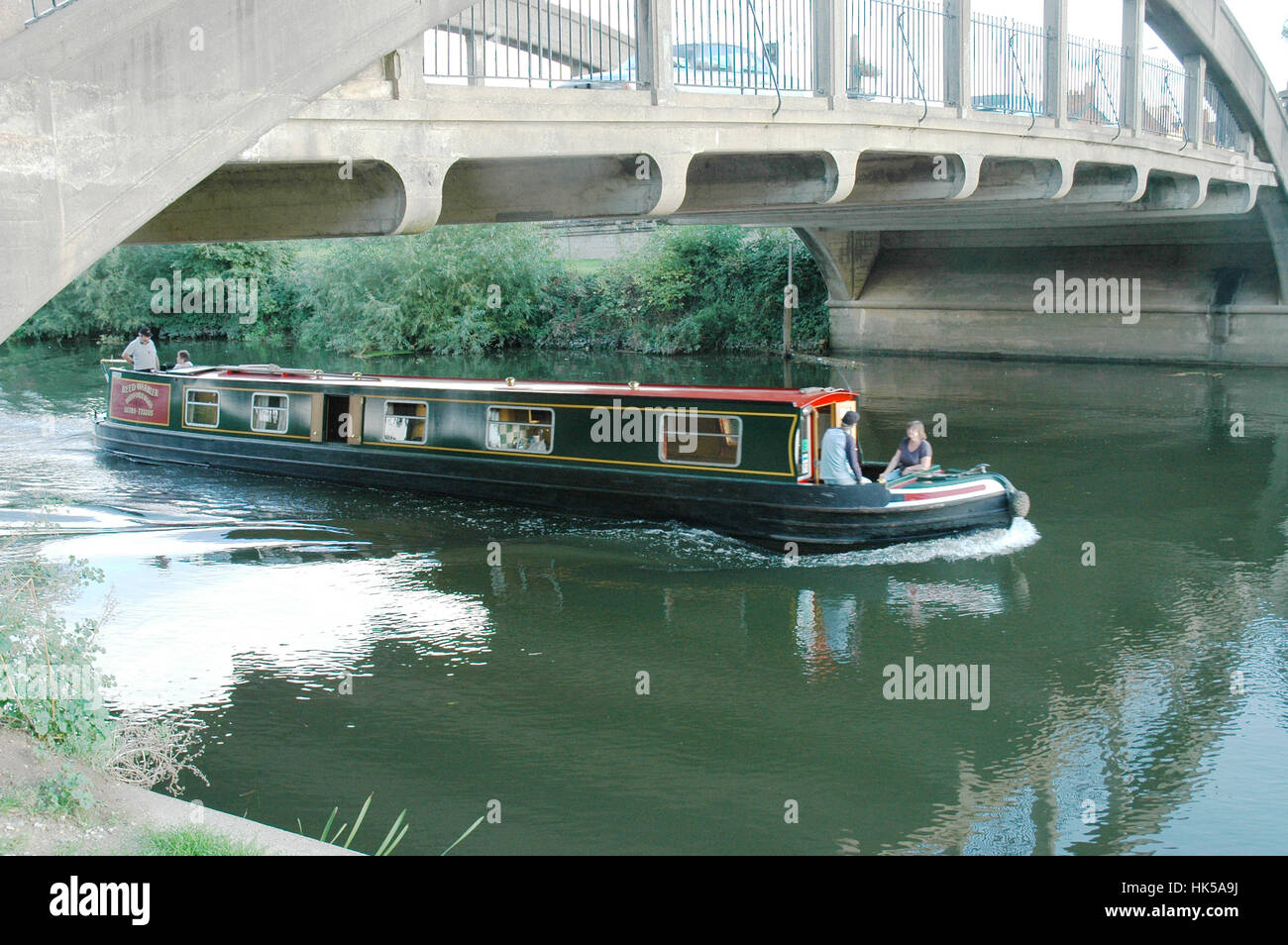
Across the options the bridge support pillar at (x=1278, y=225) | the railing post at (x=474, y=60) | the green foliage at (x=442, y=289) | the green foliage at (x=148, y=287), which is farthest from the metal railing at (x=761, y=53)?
the green foliage at (x=148, y=287)

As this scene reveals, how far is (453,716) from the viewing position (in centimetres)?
912

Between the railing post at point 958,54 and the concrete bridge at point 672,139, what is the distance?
43mm

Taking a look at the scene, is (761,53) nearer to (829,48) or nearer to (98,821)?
(829,48)

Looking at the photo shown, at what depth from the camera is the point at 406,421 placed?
17172 mm

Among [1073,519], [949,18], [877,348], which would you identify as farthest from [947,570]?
[877,348]

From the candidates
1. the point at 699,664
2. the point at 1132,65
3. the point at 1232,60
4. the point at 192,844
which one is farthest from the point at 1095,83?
the point at 192,844

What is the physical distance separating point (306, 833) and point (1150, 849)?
481 cm

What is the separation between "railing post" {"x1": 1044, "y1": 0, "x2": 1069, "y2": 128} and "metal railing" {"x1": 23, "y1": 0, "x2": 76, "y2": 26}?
15549mm

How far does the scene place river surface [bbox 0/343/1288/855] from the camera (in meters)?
7.53

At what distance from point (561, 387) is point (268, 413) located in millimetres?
5186

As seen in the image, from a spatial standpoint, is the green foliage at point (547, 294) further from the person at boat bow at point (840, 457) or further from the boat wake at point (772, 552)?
→ the person at boat bow at point (840, 457)

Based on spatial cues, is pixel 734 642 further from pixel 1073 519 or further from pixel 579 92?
pixel 1073 519

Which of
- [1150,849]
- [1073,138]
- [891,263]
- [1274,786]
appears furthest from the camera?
[891,263]

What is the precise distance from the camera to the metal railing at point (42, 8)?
747 cm
